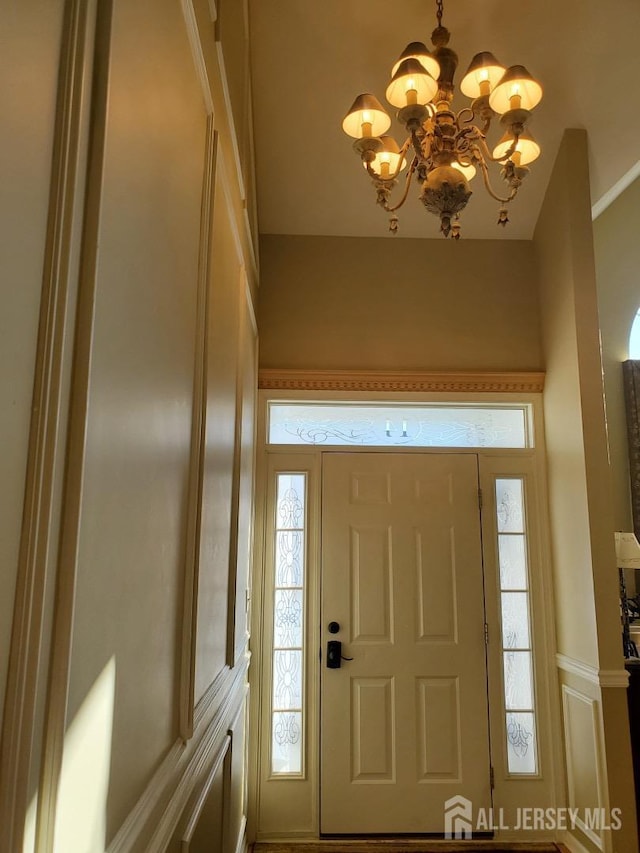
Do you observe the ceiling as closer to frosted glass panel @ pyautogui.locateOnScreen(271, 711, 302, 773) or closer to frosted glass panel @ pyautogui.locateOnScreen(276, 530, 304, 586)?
frosted glass panel @ pyautogui.locateOnScreen(276, 530, 304, 586)

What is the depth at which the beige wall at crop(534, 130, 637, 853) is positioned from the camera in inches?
117

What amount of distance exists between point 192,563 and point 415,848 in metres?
2.70

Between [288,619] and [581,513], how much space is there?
1.71 metres

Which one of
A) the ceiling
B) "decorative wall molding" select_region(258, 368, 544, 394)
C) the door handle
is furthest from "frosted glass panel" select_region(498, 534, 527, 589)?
the ceiling

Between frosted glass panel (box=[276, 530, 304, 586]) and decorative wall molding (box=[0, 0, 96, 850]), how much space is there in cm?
292

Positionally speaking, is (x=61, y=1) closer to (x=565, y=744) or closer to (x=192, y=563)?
(x=192, y=563)

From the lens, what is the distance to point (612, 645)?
2984 millimetres

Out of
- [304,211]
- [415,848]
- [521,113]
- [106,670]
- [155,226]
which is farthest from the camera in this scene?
[304,211]

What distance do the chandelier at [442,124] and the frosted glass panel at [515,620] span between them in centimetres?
224

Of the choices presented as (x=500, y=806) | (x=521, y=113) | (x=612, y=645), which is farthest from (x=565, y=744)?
(x=521, y=113)

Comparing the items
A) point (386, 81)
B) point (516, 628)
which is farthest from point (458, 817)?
point (386, 81)

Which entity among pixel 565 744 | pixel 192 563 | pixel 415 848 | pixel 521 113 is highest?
pixel 521 113

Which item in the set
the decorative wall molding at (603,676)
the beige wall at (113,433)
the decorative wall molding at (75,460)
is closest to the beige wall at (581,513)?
the decorative wall molding at (603,676)

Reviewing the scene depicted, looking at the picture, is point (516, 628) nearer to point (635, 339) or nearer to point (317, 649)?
point (317, 649)
